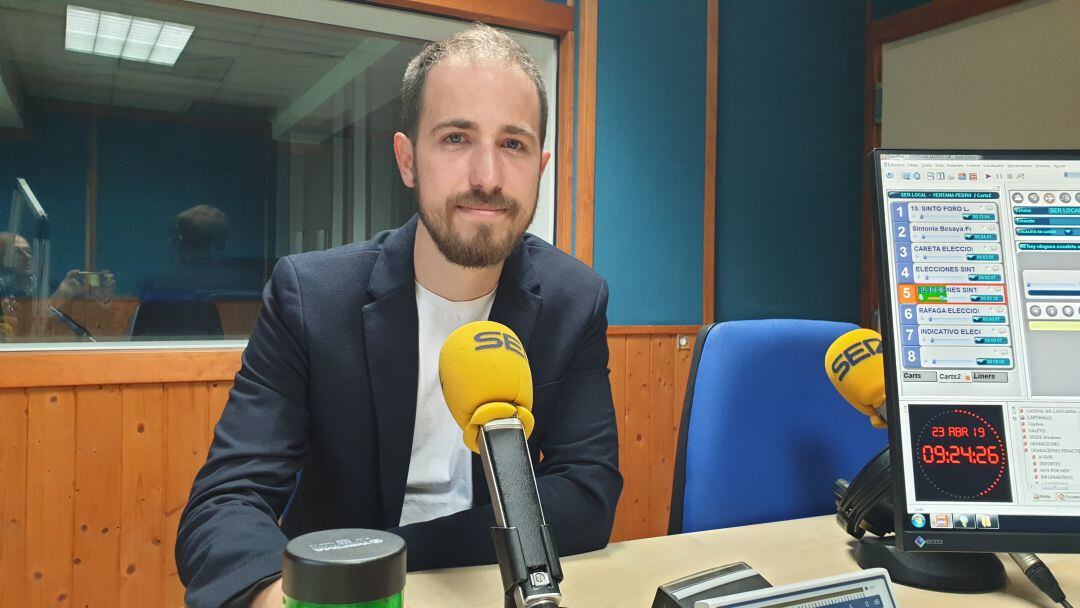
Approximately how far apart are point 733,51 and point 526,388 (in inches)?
117

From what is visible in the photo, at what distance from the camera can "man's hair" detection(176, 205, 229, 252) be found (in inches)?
98.2

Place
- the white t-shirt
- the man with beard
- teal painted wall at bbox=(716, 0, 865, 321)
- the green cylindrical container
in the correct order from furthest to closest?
teal painted wall at bbox=(716, 0, 865, 321)
the white t-shirt
the man with beard
the green cylindrical container

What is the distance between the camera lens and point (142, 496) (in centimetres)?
229

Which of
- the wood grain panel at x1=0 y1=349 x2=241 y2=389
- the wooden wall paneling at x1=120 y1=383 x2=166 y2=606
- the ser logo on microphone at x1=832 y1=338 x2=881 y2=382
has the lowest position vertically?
the wooden wall paneling at x1=120 y1=383 x2=166 y2=606

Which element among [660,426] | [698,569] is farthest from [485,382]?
[660,426]

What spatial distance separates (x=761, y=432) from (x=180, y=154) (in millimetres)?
2021

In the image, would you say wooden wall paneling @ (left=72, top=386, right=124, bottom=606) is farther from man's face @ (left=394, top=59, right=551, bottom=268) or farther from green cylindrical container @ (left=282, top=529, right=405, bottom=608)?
green cylindrical container @ (left=282, top=529, right=405, bottom=608)

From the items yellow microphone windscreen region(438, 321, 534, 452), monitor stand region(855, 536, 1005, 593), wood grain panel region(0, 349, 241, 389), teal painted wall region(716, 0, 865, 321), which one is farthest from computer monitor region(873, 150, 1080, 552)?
teal painted wall region(716, 0, 865, 321)

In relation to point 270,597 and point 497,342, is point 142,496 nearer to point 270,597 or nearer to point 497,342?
point 270,597

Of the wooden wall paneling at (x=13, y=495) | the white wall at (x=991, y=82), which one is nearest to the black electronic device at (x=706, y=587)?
the wooden wall paneling at (x=13, y=495)

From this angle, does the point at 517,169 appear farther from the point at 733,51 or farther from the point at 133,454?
the point at 733,51

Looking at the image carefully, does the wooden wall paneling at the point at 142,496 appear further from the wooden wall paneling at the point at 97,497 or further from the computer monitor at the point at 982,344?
the computer monitor at the point at 982,344

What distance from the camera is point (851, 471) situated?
4.47 feet

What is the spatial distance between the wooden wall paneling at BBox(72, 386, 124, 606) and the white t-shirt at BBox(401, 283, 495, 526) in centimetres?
142
